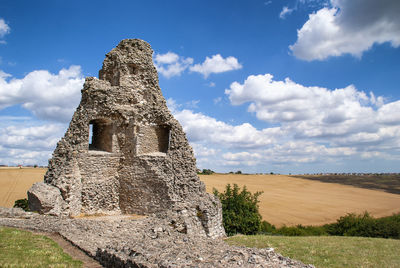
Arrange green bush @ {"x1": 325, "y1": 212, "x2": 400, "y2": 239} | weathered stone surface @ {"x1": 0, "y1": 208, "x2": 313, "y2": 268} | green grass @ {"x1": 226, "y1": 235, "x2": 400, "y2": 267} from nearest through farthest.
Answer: weathered stone surface @ {"x1": 0, "y1": 208, "x2": 313, "y2": 268}
green grass @ {"x1": 226, "y1": 235, "x2": 400, "y2": 267}
green bush @ {"x1": 325, "y1": 212, "x2": 400, "y2": 239}

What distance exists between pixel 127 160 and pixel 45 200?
3.92 m

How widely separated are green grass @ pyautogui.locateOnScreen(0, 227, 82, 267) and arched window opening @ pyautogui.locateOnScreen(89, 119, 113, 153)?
6.31 meters

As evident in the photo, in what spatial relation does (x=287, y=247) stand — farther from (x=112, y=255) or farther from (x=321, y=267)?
(x=112, y=255)

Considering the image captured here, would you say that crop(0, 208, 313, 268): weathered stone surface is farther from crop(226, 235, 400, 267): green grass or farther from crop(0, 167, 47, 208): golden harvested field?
crop(0, 167, 47, 208): golden harvested field

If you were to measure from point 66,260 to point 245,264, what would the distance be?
14.6ft

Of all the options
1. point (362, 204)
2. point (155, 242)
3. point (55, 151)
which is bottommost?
point (362, 204)

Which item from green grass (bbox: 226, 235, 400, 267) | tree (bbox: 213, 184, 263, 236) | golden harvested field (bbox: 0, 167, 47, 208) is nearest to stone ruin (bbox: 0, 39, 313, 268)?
green grass (bbox: 226, 235, 400, 267)

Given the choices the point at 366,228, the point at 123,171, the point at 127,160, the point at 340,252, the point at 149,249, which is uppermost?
the point at 127,160

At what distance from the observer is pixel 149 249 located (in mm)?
5984

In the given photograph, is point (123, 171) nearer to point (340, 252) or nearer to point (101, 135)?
point (101, 135)

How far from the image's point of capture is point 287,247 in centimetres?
1172

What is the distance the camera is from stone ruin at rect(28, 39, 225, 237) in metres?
12.6

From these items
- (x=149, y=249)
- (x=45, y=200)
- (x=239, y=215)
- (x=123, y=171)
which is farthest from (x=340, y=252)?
(x=45, y=200)

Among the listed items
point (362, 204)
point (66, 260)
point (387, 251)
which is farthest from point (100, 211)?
point (362, 204)
